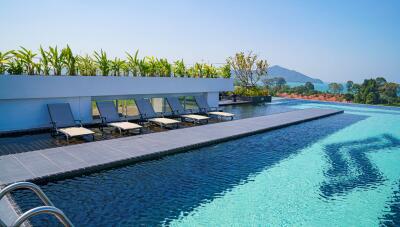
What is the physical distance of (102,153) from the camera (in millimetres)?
8586

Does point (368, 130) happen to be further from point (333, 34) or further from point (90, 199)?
point (333, 34)

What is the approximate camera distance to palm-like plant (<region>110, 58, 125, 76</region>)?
45.4 ft

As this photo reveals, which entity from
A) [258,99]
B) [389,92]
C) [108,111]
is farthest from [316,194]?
[389,92]

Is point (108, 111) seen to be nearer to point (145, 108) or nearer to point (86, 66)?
point (145, 108)

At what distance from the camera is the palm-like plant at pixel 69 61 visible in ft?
40.1

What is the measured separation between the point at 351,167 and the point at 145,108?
8.78 meters

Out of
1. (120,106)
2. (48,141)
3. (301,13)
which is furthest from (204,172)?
(301,13)

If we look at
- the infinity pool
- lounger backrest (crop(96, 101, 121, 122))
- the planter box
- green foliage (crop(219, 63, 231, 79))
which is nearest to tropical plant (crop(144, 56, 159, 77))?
lounger backrest (crop(96, 101, 121, 122))

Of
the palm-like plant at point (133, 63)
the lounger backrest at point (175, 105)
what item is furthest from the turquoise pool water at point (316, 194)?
the palm-like plant at point (133, 63)

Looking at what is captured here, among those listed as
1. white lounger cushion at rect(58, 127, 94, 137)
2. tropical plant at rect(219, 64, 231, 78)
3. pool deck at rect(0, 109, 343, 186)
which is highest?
tropical plant at rect(219, 64, 231, 78)

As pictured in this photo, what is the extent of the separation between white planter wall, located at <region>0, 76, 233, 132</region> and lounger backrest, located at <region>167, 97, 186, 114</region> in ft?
1.44

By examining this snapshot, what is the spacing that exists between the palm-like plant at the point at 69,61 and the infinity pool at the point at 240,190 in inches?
244

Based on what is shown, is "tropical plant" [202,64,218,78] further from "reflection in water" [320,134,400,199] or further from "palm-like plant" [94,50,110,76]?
"reflection in water" [320,134,400,199]

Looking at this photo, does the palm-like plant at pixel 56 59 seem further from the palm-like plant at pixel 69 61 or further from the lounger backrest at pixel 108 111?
the lounger backrest at pixel 108 111
